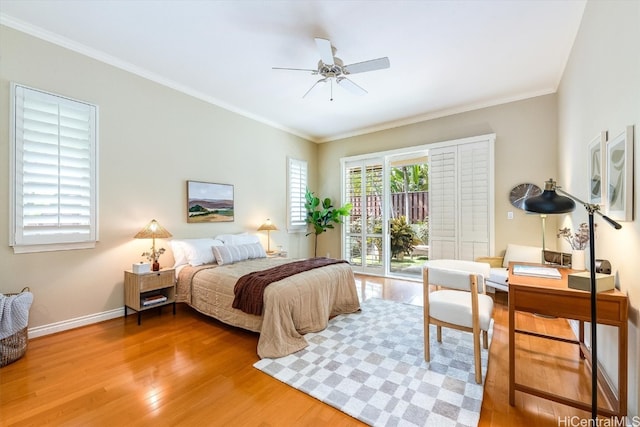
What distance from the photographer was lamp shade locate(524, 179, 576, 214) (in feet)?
5.47

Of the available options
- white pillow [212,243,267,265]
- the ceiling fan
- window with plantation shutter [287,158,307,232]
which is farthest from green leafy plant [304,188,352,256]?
the ceiling fan

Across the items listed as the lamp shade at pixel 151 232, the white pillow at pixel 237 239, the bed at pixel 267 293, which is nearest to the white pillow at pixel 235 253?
the bed at pixel 267 293

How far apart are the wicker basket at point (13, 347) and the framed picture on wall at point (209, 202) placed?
2031 mm

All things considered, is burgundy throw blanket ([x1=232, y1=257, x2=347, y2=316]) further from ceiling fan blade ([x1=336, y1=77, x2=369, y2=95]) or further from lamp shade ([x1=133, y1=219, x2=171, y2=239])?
ceiling fan blade ([x1=336, y1=77, x2=369, y2=95])

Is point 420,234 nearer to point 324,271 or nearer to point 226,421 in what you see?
point 324,271

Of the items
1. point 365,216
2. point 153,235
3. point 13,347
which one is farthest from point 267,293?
point 365,216

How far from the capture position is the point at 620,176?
5.52ft

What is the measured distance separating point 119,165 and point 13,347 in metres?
1.99

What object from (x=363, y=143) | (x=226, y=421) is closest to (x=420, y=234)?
(x=363, y=143)

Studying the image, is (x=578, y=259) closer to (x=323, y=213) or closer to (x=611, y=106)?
(x=611, y=106)

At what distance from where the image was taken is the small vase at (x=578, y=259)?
2.16 meters

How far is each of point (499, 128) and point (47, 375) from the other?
19.9 ft

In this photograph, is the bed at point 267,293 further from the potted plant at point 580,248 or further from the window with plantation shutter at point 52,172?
the potted plant at point 580,248

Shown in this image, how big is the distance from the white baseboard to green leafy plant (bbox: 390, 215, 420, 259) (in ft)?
16.9
